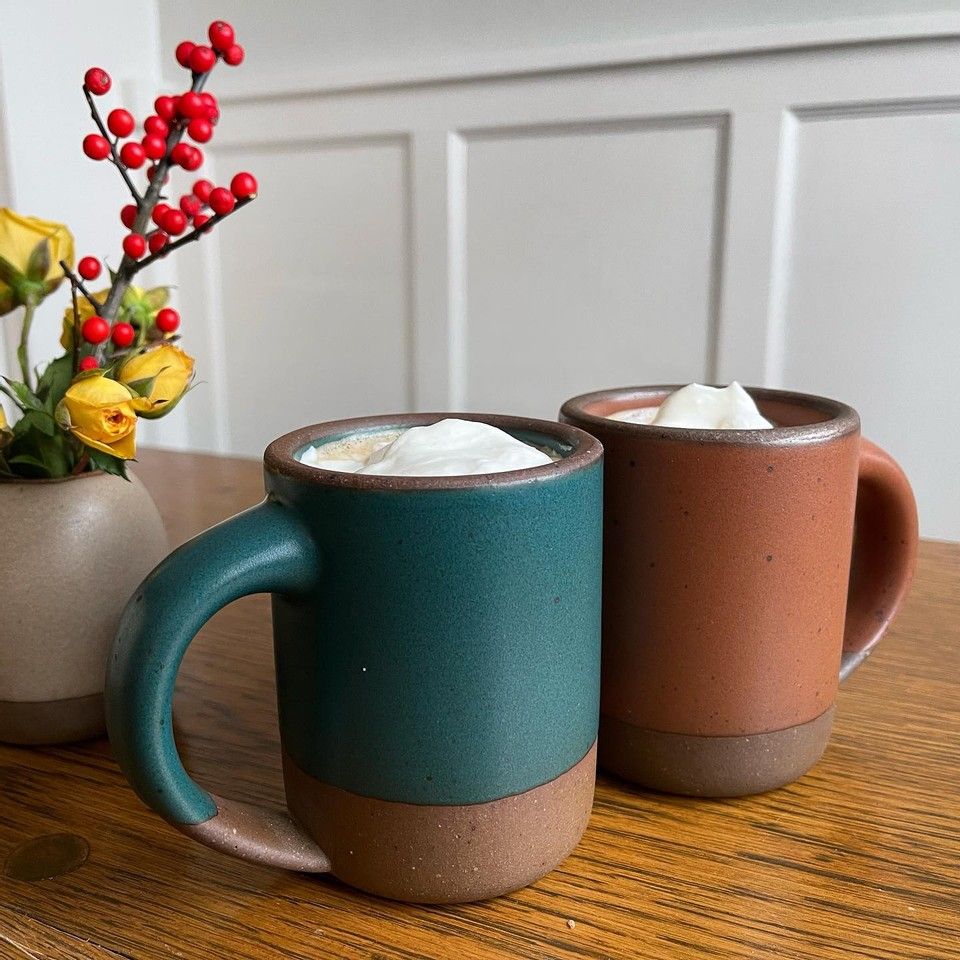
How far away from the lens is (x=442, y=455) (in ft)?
0.92

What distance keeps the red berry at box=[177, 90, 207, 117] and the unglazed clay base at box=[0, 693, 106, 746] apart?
23cm

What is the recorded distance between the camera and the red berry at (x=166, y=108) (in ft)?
1.14

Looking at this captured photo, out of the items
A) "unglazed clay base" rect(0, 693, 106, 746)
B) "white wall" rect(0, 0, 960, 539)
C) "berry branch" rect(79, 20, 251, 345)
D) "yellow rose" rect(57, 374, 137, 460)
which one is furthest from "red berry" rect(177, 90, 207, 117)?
"white wall" rect(0, 0, 960, 539)

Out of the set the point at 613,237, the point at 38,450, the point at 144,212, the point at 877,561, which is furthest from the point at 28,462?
the point at 613,237

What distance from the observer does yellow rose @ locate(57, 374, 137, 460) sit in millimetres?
325

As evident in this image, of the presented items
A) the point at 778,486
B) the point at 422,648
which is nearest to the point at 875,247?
the point at 778,486

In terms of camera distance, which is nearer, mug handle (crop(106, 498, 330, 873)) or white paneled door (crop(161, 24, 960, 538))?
mug handle (crop(106, 498, 330, 873))

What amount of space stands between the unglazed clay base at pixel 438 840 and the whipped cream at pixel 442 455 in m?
0.09

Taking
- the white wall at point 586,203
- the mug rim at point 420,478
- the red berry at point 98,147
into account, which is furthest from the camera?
the white wall at point 586,203

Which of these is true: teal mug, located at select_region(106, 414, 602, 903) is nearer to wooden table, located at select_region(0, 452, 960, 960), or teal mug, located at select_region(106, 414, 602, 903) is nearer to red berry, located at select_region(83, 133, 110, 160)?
wooden table, located at select_region(0, 452, 960, 960)

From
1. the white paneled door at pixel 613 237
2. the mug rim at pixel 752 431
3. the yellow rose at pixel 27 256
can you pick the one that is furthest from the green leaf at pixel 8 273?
the white paneled door at pixel 613 237

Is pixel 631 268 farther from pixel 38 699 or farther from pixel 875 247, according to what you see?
pixel 38 699

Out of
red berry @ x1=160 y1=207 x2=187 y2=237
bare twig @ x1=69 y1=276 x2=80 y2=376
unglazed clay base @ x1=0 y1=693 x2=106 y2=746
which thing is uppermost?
red berry @ x1=160 y1=207 x2=187 y2=237

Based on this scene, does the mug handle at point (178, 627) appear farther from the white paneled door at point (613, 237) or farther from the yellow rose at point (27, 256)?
the white paneled door at point (613, 237)
